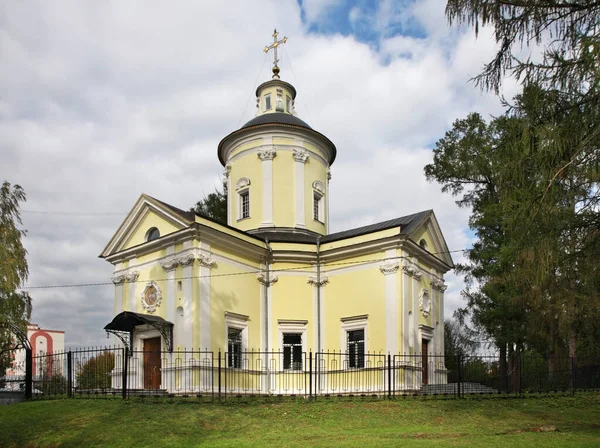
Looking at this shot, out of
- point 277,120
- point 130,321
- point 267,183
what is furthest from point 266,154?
point 130,321

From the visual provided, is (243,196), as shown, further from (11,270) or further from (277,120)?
(11,270)

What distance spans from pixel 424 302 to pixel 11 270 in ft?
48.6

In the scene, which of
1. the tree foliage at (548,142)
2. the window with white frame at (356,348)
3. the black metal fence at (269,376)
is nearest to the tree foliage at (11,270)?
the black metal fence at (269,376)

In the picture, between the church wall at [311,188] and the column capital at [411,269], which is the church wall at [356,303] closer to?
the column capital at [411,269]

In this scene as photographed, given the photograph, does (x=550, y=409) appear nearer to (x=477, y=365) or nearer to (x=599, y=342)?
(x=477, y=365)

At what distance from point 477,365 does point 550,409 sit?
4676 mm

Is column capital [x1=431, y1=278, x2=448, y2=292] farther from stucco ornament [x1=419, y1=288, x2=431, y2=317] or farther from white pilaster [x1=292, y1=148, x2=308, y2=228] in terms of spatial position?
white pilaster [x1=292, y1=148, x2=308, y2=228]

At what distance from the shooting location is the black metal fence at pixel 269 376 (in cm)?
1677

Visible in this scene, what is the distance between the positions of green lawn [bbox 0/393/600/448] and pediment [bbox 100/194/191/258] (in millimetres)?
6809

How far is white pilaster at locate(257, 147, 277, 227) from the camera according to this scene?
924 inches

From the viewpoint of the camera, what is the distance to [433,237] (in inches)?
903

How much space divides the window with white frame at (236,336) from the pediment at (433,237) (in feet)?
23.5

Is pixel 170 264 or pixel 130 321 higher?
pixel 170 264

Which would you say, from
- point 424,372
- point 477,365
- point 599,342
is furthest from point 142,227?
point 599,342
